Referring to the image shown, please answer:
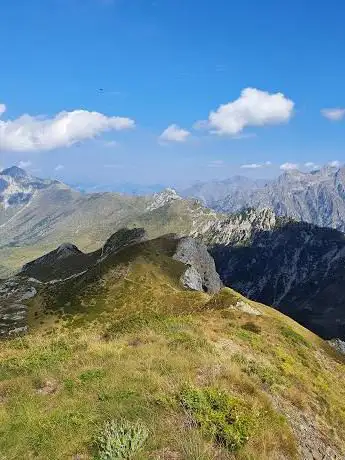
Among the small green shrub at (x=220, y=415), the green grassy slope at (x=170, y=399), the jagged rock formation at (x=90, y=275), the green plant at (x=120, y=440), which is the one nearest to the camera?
the green plant at (x=120, y=440)

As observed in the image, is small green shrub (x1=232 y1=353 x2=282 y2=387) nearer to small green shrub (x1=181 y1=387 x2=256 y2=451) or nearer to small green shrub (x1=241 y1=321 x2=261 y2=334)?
small green shrub (x1=181 y1=387 x2=256 y2=451)

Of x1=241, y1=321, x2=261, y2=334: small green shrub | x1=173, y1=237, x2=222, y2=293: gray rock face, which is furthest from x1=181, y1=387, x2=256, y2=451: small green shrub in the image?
x1=173, y1=237, x2=222, y2=293: gray rock face

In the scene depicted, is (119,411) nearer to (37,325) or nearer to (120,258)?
(37,325)

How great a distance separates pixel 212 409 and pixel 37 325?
81101 millimetres

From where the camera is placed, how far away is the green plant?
45.1 ft

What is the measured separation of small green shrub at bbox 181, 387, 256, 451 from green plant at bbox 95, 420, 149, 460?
7.16 ft

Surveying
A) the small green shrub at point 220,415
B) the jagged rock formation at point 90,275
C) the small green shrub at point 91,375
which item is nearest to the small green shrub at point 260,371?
the small green shrub at point 220,415

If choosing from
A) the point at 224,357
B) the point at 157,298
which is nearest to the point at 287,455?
the point at 224,357

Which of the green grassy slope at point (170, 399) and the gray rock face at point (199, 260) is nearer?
the green grassy slope at point (170, 399)

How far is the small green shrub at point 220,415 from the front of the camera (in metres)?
15.3

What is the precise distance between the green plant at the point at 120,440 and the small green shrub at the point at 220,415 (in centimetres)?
218

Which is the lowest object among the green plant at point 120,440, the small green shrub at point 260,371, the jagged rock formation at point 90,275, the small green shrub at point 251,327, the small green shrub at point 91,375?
the jagged rock formation at point 90,275

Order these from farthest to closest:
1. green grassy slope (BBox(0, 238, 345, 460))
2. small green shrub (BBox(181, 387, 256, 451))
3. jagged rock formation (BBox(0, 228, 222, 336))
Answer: jagged rock formation (BBox(0, 228, 222, 336)) → small green shrub (BBox(181, 387, 256, 451)) → green grassy slope (BBox(0, 238, 345, 460))

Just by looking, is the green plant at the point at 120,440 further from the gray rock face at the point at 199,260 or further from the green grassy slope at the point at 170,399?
the gray rock face at the point at 199,260
